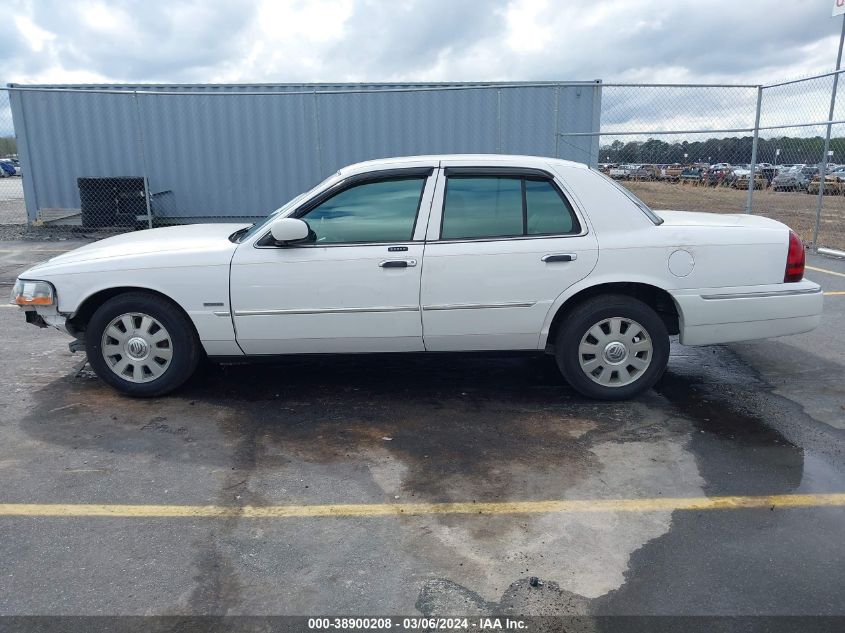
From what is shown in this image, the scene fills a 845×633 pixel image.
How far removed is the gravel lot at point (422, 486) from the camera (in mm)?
2854

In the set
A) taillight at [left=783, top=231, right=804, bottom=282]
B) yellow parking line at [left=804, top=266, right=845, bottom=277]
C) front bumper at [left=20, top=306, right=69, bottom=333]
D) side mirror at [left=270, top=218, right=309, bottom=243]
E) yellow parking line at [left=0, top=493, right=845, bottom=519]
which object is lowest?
yellow parking line at [left=0, top=493, right=845, bottom=519]

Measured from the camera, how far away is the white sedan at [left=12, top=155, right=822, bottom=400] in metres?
4.62

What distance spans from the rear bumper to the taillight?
62 millimetres

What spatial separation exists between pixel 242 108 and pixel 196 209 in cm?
231

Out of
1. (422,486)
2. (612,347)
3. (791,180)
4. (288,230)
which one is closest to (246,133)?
(791,180)

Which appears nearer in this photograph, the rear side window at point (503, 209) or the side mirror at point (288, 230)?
the side mirror at point (288, 230)

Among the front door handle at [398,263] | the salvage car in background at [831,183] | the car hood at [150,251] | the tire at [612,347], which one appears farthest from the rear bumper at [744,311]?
the salvage car in background at [831,183]

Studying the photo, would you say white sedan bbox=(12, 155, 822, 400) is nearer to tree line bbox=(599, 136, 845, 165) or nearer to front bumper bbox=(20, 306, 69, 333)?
front bumper bbox=(20, 306, 69, 333)

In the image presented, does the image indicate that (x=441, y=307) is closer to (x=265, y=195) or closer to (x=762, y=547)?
(x=762, y=547)

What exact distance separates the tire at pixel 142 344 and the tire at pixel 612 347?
8.41 ft

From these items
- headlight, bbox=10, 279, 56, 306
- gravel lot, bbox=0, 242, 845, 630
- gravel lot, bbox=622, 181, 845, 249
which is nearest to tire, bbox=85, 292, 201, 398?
gravel lot, bbox=0, 242, 845, 630

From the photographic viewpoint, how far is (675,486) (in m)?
3.73

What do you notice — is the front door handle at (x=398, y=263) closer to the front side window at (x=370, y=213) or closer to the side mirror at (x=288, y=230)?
the front side window at (x=370, y=213)

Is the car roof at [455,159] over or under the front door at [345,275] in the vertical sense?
over
